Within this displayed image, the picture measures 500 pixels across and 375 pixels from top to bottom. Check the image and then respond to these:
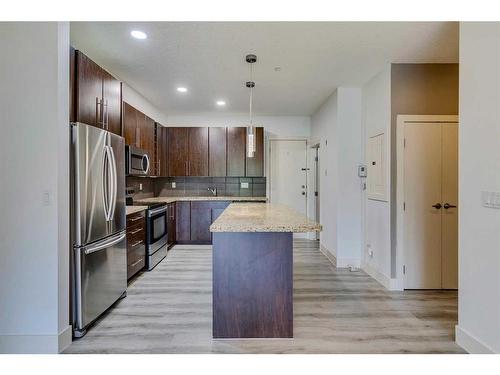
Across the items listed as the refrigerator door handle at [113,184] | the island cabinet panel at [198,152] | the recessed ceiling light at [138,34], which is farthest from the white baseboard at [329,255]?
the recessed ceiling light at [138,34]

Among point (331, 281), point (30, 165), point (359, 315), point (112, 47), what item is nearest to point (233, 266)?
point (359, 315)

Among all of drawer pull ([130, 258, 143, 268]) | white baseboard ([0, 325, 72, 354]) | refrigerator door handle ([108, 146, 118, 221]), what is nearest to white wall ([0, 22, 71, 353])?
white baseboard ([0, 325, 72, 354])

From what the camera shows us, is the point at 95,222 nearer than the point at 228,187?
Yes

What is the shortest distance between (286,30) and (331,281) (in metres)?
2.76

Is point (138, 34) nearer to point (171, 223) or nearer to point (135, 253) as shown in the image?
point (135, 253)

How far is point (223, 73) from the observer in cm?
363

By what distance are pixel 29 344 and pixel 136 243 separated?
5.22 ft

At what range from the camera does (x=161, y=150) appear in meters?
5.52

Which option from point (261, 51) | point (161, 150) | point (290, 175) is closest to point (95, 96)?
point (261, 51)

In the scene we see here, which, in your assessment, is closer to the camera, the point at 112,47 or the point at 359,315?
the point at 359,315

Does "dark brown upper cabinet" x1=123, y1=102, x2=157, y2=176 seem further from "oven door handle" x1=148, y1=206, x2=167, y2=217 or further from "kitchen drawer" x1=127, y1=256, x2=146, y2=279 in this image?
"kitchen drawer" x1=127, y1=256, x2=146, y2=279

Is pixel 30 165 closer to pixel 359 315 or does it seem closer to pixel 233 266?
pixel 233 266

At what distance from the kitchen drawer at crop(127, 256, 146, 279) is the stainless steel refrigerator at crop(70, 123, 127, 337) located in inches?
18.8
